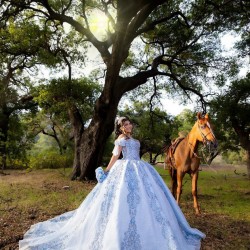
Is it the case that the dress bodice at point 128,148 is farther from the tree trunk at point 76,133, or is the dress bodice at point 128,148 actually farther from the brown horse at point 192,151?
the tree trunk at point 76,133

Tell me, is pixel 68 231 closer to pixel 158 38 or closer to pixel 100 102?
pixel 100 102

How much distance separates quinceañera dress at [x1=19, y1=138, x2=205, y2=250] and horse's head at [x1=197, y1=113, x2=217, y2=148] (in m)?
2.65

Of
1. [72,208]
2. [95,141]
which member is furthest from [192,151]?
[95,141]

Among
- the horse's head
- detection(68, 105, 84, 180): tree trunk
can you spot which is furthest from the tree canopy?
the horse's head

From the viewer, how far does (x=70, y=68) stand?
17469 millimetres

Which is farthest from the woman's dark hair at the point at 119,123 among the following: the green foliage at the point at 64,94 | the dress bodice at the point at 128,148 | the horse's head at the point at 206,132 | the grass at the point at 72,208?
the green foliage at the point at 64,94

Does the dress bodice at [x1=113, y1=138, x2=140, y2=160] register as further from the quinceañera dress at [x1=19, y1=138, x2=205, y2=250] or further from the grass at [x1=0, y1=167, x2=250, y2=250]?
the grass at [x1=0, y1=167, x2=250, y2=250]

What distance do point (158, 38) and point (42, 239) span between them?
15877 millimetres

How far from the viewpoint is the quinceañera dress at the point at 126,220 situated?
4.59 m

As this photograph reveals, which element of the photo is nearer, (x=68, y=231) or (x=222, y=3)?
(x=68, y=231)

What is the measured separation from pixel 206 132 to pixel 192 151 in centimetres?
101

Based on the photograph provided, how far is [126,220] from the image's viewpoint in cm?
469

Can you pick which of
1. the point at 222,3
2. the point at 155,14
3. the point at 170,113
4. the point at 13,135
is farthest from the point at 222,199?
the point at 170,113

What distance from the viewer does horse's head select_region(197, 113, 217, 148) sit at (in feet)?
25.2
